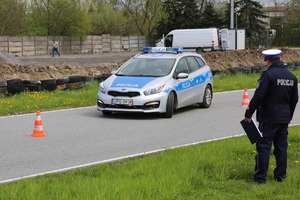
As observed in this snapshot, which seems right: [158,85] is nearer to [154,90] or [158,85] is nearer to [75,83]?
[154,90]

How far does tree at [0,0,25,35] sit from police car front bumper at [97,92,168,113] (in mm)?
44794

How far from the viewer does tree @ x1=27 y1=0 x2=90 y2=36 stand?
60.8m

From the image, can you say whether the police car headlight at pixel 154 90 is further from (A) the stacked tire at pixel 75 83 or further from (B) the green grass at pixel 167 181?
(A) the stacked tire at pixel 75 83

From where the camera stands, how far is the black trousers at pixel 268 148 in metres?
6.42

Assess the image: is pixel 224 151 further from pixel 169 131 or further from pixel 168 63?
pixel 168 63

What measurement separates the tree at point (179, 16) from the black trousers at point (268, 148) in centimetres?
6452

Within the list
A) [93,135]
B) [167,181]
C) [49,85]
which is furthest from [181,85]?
[167,181]

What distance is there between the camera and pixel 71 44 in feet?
194

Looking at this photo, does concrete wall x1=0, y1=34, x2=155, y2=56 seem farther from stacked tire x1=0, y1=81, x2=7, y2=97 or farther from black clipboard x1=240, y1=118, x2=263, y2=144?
black clipboard x1=240, y1=118, x2=263, y2=144

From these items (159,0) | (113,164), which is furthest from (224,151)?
(159,0)

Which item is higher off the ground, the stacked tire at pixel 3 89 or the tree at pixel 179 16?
the tree at pixel 179 16

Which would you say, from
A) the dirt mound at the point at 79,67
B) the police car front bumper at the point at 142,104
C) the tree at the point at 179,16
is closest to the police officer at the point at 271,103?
the police car front bumper at the point at 142,104

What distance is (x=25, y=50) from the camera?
174 feet

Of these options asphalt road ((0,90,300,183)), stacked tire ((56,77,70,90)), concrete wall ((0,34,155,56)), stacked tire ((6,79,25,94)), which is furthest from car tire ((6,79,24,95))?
concrete wall ((0,34,155,56))
